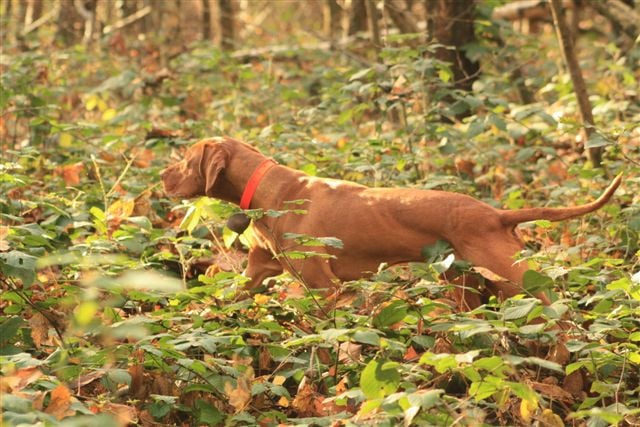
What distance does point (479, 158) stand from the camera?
7.49 metres

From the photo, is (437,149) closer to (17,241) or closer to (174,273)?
(174,273)

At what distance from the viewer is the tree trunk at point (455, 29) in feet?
29.0

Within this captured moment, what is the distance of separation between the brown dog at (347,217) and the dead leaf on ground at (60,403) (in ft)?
5.92

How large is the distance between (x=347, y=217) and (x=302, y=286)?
2.07ft

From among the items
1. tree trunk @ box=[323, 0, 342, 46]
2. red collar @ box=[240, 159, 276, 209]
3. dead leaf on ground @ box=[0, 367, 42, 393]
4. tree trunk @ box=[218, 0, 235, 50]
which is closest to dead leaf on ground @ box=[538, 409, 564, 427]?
dead leaf on ground @ box=[0, 367, 42, 393]

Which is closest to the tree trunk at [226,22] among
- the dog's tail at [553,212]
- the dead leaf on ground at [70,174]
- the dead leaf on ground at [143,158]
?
the dead leaf on ground at [143,158]

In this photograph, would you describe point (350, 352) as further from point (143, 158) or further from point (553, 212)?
point (143, 158)

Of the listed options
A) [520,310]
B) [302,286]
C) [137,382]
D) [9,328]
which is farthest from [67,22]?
[520,310]

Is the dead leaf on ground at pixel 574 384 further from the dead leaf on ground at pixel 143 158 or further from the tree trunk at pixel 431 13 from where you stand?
→ the tree trunk at pixel 431 13

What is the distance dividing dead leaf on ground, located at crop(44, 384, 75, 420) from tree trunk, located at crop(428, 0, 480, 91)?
6204 mm

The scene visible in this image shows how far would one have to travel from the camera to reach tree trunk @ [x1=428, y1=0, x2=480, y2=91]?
348 inches

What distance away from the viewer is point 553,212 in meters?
4.79

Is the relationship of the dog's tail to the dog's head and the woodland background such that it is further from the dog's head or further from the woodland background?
the dog's head

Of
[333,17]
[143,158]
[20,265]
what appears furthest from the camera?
[333,17]
